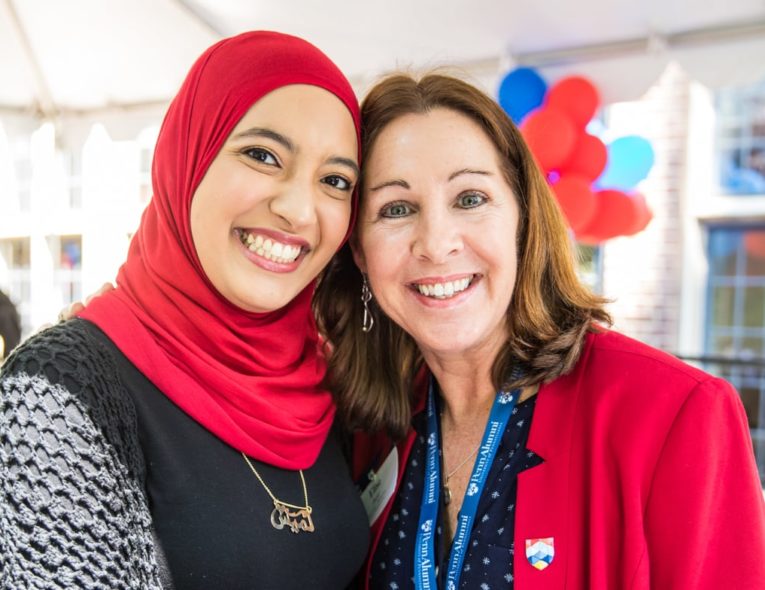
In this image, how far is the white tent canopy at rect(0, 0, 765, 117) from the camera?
109 inches

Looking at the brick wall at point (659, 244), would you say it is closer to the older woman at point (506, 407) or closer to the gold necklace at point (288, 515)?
the older woman at point (506, 407)

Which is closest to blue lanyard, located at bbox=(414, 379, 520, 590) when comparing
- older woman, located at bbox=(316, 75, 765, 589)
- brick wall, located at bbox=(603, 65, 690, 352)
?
older woman, located at bbox=(316, 75, 765, 589)

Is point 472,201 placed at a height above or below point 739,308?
below

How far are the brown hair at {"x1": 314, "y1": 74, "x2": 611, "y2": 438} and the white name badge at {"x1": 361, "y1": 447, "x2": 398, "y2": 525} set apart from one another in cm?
8

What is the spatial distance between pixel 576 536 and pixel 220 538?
0.68 m

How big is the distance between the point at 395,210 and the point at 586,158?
2.22 m

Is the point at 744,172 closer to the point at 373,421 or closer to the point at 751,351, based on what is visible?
the point at 751,351

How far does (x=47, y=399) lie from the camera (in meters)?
1.06

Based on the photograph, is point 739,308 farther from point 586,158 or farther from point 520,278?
point 520,278

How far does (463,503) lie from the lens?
4.65ft

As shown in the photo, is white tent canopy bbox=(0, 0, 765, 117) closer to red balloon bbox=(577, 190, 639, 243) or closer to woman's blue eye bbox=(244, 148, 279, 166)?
red balloon bbox=(577, 190, 639, 243)

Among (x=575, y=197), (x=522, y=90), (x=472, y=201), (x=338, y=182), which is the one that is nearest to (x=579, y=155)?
(x=575, y=197)

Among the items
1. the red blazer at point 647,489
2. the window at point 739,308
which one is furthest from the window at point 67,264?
the red blazer at point 647,489

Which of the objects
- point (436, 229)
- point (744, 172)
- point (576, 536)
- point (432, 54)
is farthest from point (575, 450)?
point (744, 172)
